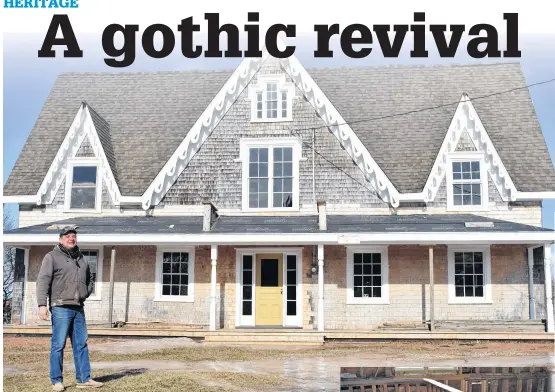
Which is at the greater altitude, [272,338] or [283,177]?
[283,177]

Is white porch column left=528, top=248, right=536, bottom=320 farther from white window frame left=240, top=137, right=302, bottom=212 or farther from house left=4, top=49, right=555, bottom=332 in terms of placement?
white window frame left=240, top=137, right=302, bottom=212

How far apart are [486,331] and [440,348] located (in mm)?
2309

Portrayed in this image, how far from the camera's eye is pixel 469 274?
18.3 m

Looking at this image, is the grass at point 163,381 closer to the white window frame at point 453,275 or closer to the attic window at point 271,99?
the white window frame at point 453,275

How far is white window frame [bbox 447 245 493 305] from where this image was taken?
1806cm

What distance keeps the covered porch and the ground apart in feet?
7.34

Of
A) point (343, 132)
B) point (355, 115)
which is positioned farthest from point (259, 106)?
point (355, 115)

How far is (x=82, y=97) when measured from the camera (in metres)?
23.2

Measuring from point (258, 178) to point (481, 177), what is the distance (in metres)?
6.34

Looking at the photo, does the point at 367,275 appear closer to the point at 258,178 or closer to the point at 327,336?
the point at 327,336

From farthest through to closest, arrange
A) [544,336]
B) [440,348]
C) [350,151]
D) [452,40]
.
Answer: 1. [350,151]
2. [544,336]
3. [440,348]
4. [452,40]

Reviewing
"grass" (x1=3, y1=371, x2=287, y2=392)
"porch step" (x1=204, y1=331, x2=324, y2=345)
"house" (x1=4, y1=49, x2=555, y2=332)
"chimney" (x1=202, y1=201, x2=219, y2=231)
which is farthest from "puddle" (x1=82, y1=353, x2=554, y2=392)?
"chimney" (x1=202, y1=201, x2=219, y2=231)

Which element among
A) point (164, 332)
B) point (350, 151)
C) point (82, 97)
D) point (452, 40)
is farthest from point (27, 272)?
point (452, 40)

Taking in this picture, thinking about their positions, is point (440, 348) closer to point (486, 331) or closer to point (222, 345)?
point (486, 331)
